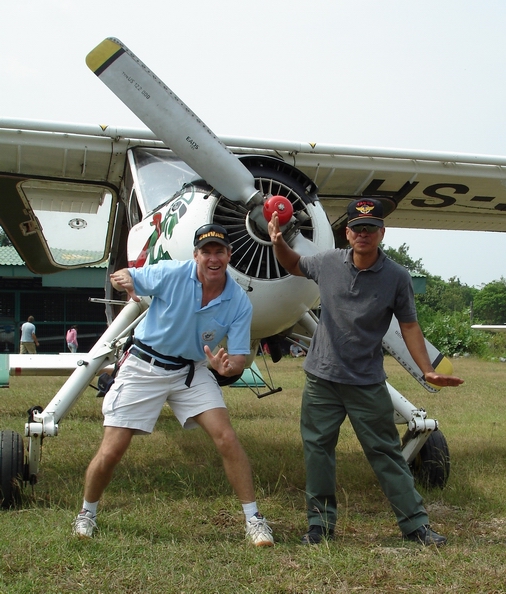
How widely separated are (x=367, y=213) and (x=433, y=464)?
7.34 ft

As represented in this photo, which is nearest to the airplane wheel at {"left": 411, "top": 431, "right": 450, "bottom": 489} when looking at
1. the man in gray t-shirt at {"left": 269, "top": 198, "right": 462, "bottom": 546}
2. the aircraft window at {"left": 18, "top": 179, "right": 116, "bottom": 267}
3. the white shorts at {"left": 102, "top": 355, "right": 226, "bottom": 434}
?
the man in gray t-shirt at {"left": 269, "top": 198, "right": 462, "bottom": 546}

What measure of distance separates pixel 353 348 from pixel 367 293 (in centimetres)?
31

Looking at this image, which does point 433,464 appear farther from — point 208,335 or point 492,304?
point 492,304

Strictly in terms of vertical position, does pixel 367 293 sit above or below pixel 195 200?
below

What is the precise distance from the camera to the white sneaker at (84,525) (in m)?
3.36

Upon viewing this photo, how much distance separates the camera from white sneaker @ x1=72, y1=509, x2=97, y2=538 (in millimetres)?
3361

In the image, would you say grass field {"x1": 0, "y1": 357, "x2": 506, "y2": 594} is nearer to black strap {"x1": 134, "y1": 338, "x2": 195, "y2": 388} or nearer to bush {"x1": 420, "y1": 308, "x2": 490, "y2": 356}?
black strap {"x1": 134, "y1": 338, "x2": 195, "y2": 388}

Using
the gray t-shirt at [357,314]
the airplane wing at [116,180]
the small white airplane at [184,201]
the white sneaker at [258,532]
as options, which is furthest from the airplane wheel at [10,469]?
the airplane wing at [116,180]

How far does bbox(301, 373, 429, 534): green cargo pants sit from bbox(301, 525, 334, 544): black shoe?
0.03 meters

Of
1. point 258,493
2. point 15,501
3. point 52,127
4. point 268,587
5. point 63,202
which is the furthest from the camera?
point 63,202

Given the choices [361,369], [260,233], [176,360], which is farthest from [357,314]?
[176,360]

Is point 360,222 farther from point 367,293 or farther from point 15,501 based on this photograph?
point 15,501

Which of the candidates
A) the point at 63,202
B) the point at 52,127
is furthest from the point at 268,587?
the point at 63,202

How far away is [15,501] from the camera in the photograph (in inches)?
163
